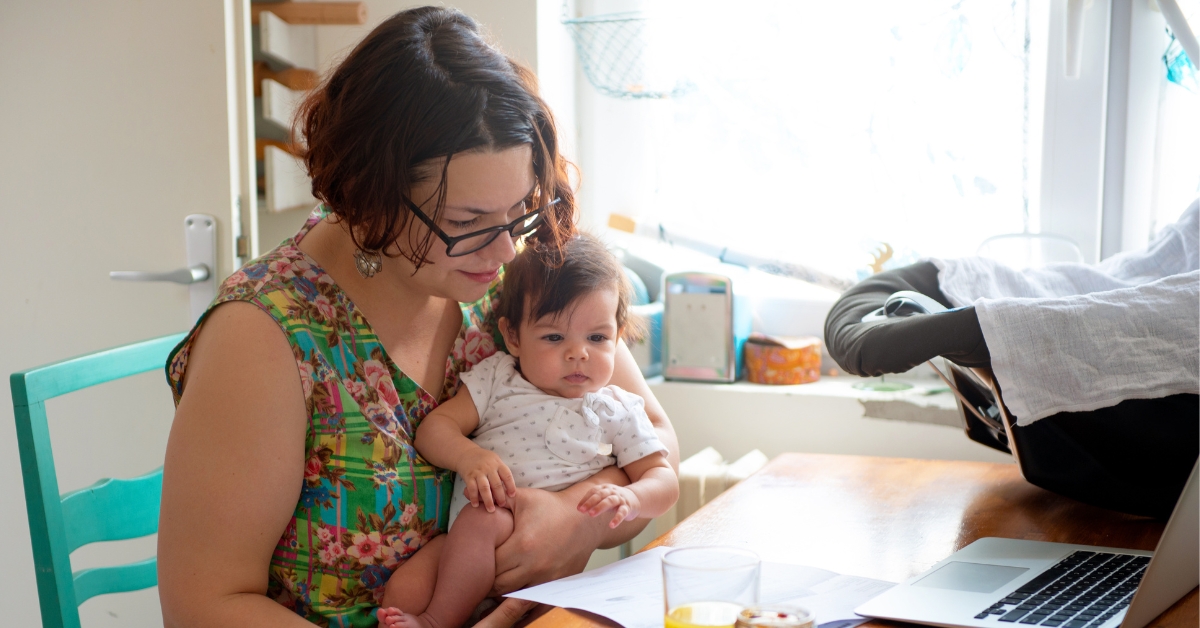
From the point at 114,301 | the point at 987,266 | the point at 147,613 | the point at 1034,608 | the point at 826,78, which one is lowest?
the point at 147,613

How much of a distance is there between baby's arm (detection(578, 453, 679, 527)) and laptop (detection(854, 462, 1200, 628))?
0.30m

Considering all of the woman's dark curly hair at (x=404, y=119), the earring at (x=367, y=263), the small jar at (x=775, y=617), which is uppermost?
the woman's dark curly hair at (x=404, y=119)

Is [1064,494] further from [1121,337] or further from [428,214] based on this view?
[428,214]

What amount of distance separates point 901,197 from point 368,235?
130 centimetres

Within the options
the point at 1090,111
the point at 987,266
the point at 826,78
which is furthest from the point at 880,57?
the point at 987,266

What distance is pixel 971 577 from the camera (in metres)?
0.97

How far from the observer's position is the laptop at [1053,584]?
0.78 metres

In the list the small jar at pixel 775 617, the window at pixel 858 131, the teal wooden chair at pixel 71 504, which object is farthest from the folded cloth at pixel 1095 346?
the teal wooden chair at pixel 71 504

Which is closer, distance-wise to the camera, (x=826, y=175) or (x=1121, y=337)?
(x=1121, y=337)

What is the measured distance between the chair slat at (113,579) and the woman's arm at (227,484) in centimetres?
25

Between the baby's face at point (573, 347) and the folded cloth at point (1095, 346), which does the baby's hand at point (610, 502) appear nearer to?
the baby's face at point (573, 347)

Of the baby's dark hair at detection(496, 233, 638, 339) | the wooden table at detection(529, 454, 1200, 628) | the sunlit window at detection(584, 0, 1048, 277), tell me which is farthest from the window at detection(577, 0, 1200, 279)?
the baby's dark hair at detection(496, 233, 638, 339)

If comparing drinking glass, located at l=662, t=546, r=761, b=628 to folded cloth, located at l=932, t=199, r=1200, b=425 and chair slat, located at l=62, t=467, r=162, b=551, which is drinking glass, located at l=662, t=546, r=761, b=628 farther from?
chair slat, located at l=62, t=467, r=162, b=551

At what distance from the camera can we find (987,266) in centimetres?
136
